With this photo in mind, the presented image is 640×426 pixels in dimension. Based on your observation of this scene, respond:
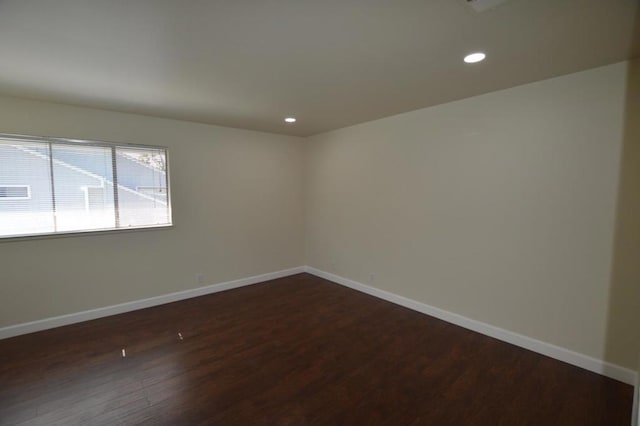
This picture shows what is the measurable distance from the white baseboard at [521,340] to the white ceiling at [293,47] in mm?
2408

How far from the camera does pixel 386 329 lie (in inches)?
123

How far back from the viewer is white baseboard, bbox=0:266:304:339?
3006 millimetres

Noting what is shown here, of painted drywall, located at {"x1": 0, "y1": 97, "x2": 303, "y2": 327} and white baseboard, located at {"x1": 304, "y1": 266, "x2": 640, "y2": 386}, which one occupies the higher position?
painted drywall, located at {"x1": 0, "y1": 97, "x2": 303, "y2": 327}

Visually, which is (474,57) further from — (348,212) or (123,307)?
(123,307)

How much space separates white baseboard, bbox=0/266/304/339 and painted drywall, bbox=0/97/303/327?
0.06 m

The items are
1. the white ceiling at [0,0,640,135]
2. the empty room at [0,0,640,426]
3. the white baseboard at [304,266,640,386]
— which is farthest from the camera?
the white baseboard at [304,266,640,386]

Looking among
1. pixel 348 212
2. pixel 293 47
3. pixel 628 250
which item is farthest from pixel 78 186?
pixel 628 250

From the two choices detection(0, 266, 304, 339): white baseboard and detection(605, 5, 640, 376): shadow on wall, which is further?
detection(0, 266, 304, 339): white baseboard

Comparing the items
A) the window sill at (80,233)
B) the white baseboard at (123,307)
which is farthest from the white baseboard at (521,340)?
the window sill at (80,233)

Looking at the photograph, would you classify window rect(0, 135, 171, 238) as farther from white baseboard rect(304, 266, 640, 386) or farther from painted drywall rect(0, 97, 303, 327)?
white baseboard rect(304, 266, 640, 386)

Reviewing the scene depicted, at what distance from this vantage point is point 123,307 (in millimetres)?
3561

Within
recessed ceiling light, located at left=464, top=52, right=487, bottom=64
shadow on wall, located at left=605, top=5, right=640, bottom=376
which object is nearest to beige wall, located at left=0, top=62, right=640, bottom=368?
shadow on wall, located at left=605, top=5, right=640, bottom=376

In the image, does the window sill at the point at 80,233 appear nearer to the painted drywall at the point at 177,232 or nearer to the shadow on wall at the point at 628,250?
the painted drywall at the point at 177,232

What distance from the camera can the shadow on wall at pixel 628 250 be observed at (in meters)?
2.17
